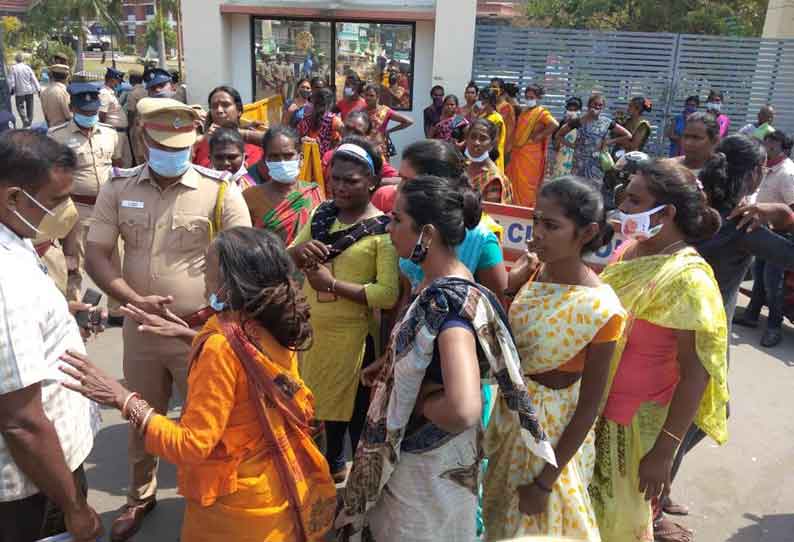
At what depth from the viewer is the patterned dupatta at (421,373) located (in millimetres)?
1718

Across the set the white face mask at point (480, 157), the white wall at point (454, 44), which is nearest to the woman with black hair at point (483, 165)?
the white face mask at point (480, 157)

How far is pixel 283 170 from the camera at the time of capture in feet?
11.4

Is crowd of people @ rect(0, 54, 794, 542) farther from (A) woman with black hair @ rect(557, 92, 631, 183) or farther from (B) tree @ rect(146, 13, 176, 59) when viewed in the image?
(B) tree @ rect(146, 13, 176, 59)

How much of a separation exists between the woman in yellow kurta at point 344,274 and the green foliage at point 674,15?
26330 millimetres

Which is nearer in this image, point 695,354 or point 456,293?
point 456,293

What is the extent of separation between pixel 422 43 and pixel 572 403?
10107mm

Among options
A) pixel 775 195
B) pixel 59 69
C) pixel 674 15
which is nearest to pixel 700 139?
pixel 775 195

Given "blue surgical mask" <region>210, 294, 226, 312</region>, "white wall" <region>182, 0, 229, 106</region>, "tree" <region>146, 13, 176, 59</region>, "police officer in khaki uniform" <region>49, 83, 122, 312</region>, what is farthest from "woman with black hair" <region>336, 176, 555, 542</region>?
"tree" <region>146, 13, 176, 59</region>

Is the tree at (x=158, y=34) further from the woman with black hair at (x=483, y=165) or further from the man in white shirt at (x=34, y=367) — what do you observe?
the man in white shirt at (x=34, y=367)

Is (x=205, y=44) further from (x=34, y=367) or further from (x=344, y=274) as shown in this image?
(x=34, y=367)

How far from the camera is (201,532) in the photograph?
182 centimetres

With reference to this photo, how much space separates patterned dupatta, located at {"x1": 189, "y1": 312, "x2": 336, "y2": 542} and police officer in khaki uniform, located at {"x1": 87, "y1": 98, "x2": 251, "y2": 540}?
109cm

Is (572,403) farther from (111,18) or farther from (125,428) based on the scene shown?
(111,18)

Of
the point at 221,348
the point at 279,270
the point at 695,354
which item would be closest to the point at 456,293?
the point at 279,270
